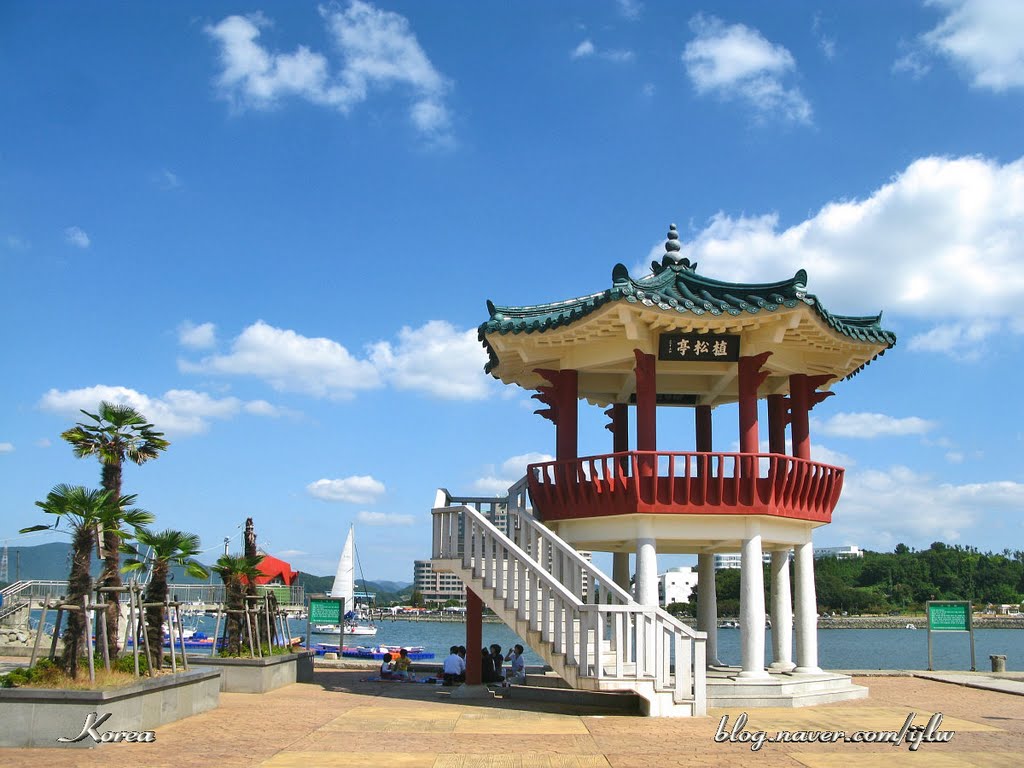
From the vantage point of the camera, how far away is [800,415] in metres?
18.1

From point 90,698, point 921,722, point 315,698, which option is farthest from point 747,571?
point 90,698

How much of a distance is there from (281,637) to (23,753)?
39.8ft

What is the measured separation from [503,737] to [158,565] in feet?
20.9

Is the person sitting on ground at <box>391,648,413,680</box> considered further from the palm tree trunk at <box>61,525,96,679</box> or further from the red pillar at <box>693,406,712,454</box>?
the palm tree trunk at <box>61,525,96,679</box>

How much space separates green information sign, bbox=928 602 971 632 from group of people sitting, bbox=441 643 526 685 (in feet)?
37.8

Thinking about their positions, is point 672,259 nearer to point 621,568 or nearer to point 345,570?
point 621,568

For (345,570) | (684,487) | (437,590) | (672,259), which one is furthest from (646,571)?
(437,590)

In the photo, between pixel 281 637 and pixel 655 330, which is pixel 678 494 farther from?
pixel 281 637

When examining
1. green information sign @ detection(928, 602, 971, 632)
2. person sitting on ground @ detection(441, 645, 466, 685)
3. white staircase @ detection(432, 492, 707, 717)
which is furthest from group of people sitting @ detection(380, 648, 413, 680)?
green information sign @ detection(928, 602, 971, 632)

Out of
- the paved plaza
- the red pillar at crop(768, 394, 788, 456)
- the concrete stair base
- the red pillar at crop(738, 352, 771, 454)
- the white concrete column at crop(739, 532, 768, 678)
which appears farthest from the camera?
the red pillar at crop(768, 394, 788, 456)

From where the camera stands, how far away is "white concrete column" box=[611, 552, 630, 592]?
19234 millimetres

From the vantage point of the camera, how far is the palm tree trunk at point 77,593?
11.4 metres

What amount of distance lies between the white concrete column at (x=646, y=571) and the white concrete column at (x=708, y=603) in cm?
388

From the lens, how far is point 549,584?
13.9m
